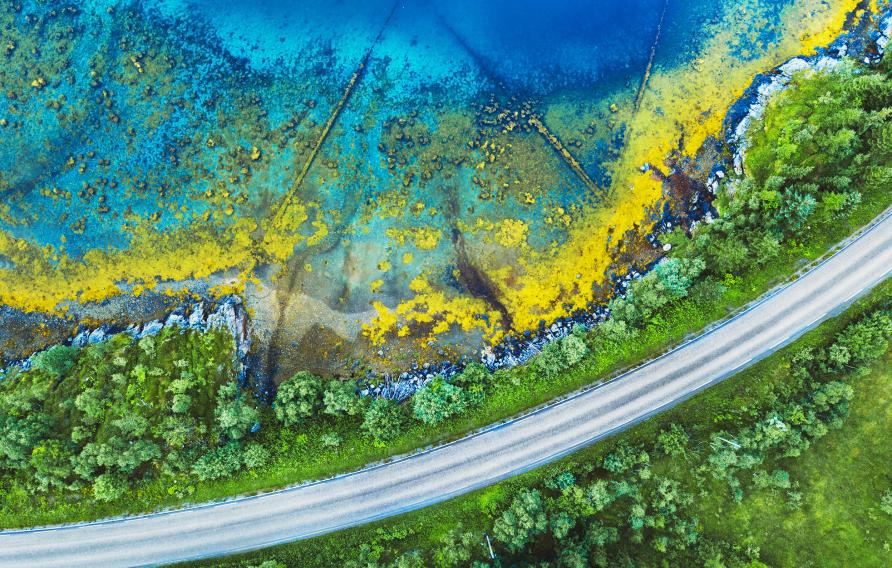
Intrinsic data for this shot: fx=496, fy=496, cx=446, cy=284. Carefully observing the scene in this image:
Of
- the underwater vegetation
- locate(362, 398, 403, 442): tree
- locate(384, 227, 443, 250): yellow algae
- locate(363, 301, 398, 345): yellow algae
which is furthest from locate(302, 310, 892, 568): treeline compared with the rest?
locate(384, 227, 443, 250): yellow algae

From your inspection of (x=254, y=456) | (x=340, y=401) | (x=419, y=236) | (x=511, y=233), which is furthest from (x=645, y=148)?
(x=254, y=456)

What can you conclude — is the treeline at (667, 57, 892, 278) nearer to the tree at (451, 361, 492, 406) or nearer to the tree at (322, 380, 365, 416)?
the tree at (451, 361, 492, 406)

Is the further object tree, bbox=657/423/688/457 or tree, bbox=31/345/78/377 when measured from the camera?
tree, bbox=31/345/78/377

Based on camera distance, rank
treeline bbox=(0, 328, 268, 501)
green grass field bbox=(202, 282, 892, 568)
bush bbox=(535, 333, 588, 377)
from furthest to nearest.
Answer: bush bbox=(535, 333, 588, 377)
green grass field bbox=(202, 282, 892, 568)
treeline bbox=(0, 328, 268, 501)

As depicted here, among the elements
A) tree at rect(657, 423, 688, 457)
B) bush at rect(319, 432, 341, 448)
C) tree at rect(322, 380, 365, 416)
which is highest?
tree at rect(322, 380, 365, 416)

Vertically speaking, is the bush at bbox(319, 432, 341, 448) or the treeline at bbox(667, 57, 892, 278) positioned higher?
the treeline at bbox(667, 57, 892, 278)

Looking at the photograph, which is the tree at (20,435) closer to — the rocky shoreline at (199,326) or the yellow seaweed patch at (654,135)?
the rocky shoreline at (199,326)

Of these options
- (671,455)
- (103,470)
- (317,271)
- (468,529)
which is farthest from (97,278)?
(671,455)
